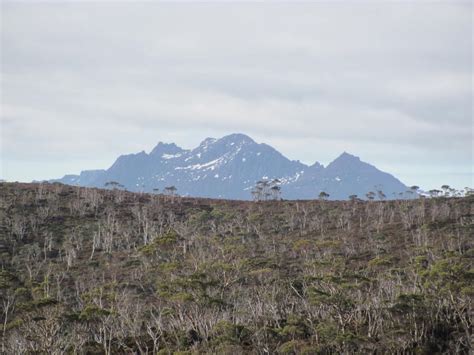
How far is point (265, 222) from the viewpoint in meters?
143

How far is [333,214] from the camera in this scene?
488 ft

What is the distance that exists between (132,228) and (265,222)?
37.3 meters

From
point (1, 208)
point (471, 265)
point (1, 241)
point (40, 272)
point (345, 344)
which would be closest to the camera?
point (345, 344)

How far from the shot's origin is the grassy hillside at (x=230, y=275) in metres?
48.9

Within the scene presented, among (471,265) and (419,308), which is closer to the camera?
(419,308)

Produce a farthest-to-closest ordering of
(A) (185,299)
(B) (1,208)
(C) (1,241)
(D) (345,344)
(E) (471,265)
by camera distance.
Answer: (B) (1,208) → (C) (1,241) → (E) (471,265) → (A) (185,299) → (D) (345,344)

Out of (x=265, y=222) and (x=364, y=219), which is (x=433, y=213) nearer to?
(x=364, y=219)

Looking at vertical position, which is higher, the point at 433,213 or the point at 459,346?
the point at 433,213

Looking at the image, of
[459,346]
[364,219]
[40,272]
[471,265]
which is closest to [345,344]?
[459,346]

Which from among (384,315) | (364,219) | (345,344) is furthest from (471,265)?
(364,219)

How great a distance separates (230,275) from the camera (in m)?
69.4

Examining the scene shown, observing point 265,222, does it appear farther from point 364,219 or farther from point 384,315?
point 384,315

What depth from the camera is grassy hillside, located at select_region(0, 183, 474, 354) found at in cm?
4888

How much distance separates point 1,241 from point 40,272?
2331 cm
